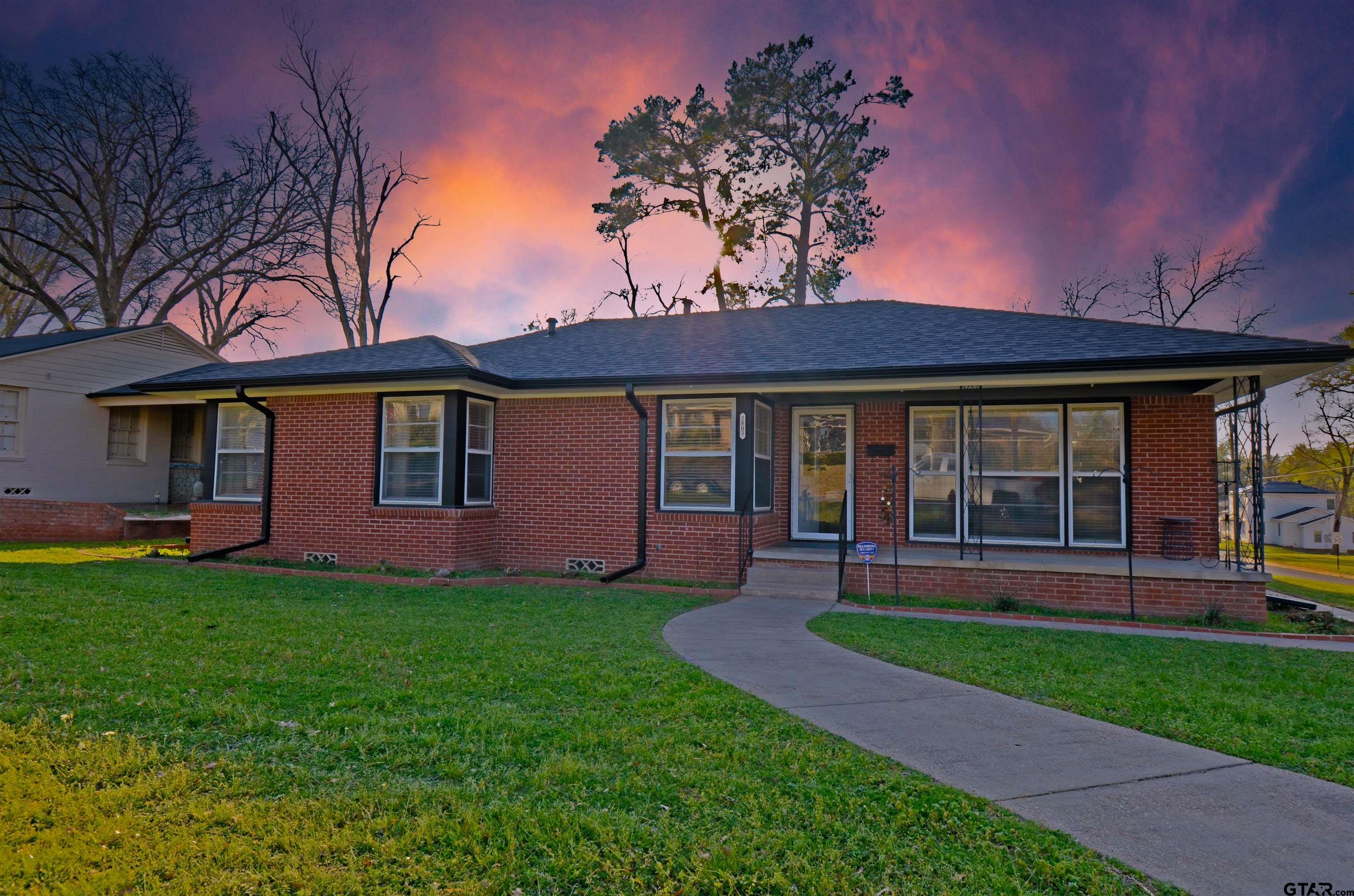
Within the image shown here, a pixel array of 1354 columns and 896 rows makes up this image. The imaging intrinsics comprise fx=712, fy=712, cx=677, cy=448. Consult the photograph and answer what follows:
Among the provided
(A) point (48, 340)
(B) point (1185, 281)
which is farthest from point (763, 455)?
(B) point (1185, 281)

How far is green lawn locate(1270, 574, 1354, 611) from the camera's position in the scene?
1217cm

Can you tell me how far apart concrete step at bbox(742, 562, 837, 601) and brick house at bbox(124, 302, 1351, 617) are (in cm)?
16

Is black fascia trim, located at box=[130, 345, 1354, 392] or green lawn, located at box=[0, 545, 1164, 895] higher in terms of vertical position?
black fascia trim, located at box=[130, 345, 1354, 392]

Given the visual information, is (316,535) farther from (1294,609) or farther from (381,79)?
(381,79)

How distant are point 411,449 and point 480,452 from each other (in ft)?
3.34

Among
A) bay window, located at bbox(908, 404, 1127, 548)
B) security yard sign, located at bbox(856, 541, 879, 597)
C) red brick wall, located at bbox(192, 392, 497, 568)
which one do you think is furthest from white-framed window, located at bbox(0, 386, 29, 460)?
bay window, located at bbox(908, 404, 1127, 548)

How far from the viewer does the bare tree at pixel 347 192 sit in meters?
25.8

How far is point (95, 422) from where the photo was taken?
17.4 m

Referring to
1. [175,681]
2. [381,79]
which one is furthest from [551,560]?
[381,79]

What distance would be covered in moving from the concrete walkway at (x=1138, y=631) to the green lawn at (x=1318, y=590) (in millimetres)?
4945

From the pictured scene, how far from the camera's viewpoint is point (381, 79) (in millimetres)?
22719

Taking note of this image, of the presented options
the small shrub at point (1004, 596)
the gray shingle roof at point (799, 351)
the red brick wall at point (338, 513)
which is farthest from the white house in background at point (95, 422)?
the small shrub at point (1004, 596)

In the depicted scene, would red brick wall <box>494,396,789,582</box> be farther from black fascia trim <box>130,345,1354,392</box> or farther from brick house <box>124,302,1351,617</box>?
black fascia trim <box>130,345,1354,392</box>

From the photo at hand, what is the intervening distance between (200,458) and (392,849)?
20482 millimetres
